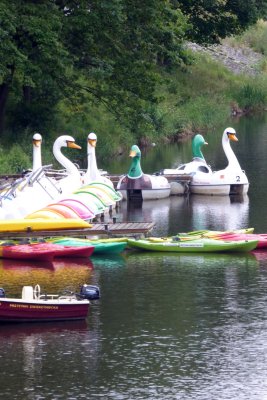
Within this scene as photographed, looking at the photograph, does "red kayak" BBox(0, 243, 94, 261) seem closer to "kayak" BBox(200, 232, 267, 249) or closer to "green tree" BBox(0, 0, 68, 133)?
"kayak" BBox(200, 232, 267, 249)

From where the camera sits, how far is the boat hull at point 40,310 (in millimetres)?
25719

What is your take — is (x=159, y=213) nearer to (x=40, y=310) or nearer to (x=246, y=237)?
(x=246, y=237)

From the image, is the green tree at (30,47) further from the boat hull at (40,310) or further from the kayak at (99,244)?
the boat hull at (40,310)

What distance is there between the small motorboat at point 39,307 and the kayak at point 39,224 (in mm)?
7403

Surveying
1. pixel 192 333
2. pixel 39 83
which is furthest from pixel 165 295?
pixel 39 83

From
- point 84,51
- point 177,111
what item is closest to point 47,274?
point 84,51

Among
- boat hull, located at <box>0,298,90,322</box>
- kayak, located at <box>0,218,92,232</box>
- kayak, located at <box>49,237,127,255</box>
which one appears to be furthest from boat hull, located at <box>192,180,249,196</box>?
boat hull, located at <box>0,298,90,322</box>

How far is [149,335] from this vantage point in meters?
25.6

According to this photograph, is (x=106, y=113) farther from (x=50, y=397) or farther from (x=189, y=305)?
(x=50, y=397)

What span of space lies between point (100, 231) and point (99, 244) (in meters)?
1.20

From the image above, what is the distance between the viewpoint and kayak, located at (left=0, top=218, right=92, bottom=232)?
111 ft

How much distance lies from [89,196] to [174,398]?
708 inches

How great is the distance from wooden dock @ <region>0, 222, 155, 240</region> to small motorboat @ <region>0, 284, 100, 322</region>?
736cm

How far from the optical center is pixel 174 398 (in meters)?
21.9
